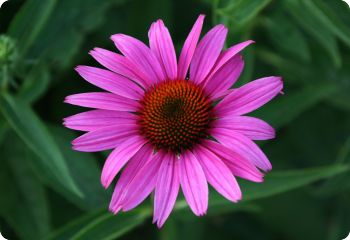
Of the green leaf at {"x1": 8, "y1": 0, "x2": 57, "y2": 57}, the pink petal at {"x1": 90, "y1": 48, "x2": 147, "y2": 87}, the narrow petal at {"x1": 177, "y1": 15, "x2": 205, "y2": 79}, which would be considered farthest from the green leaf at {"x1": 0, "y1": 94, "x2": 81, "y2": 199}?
the narrow petal at {"x1": 177, "y1": 15, "x2": 205, "y2": 79}

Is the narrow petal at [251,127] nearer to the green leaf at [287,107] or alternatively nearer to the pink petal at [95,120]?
the pink petal at [95,120]

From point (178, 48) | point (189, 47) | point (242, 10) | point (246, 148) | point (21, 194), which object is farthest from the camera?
point (178, 48)

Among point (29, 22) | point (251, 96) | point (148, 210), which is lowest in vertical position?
point (148, 210)

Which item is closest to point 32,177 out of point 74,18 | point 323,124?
point 74,18

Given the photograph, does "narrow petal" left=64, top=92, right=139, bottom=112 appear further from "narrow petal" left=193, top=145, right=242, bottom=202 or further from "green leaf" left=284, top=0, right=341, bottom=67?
"green leaf" left=284, top=0, right=341, bottom=67

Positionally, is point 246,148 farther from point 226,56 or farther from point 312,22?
point 312,22

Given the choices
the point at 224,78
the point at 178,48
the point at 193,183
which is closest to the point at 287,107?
the point at 178,48
